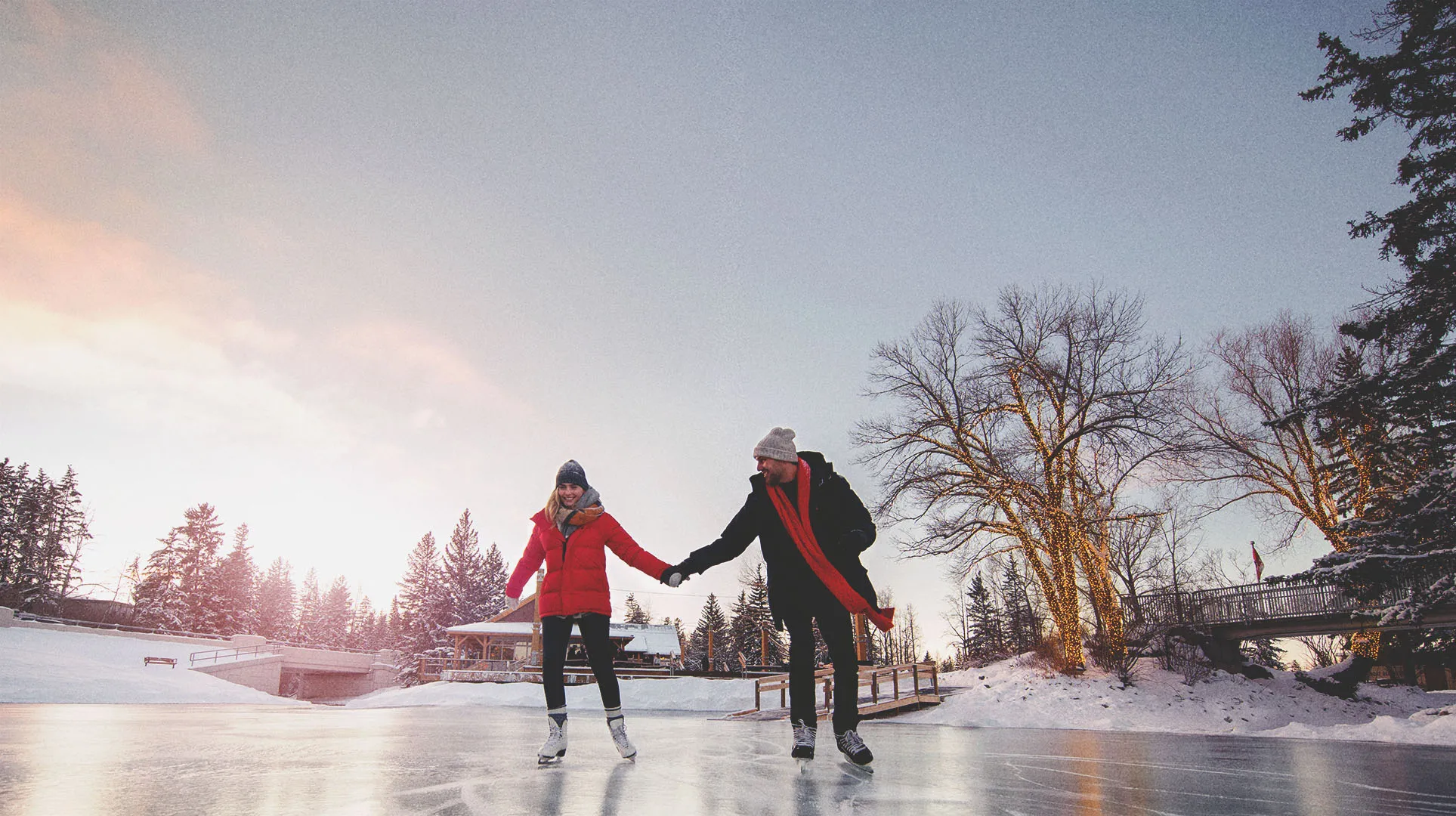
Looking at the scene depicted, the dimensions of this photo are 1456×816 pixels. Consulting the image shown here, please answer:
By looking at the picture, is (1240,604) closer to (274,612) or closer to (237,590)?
(237,590)

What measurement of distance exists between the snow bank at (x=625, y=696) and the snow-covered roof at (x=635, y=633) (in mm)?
18666

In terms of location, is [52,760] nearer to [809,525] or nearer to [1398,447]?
[809,525]

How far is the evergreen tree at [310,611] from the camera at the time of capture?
82.0 metres

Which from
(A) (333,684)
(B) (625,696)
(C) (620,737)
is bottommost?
(A) (333,684)

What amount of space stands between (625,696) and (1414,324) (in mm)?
23995

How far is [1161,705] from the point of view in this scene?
17.2m

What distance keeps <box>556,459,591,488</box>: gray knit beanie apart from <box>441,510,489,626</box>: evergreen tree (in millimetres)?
64372

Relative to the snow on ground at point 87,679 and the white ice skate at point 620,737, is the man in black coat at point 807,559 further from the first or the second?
the snow on ground at point 87,679

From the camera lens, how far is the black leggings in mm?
4758

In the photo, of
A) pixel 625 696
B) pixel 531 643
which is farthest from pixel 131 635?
pixel 625 696

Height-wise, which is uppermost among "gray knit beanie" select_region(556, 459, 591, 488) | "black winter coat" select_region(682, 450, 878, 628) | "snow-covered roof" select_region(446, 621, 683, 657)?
"gray knit beanie" select_region(556, 459, 591, 488)

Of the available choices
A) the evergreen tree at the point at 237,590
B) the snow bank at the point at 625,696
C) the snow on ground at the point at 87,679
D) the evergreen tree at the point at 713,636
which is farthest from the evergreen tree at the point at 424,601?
the snow bank at the point at 625,696

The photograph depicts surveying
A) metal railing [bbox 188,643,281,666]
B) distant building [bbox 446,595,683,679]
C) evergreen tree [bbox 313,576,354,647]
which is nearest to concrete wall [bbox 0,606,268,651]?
metal railing [bbox 188,643,281,666]

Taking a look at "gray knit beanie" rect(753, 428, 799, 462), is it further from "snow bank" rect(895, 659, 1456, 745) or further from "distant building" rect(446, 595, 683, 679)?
"distant building" rect(446, 595, 683, 679)
